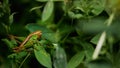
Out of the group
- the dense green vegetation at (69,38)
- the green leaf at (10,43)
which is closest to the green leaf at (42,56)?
the dense green vegetation at (69,38)

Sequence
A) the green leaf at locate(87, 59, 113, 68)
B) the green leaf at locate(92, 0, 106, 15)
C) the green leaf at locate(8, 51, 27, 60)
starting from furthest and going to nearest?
→ 1. the green leaf at locate(92, 0, 106, 15)
2. the green leaf at locate(8, 51, 27, 60)
3. the green leaf at locate(87, 59, 113, 68)

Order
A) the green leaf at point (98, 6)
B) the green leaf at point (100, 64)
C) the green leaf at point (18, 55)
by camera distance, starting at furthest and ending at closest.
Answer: the green leaf at point (98, 6), the green leaf at point (18, 55), the green leaf at point (100, 64)

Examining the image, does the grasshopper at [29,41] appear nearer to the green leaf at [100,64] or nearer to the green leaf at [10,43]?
the green leaf at [10,43]

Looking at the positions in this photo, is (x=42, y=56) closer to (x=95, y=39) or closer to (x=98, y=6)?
(x=95, y=39)

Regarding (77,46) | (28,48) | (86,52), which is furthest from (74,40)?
(28,48)

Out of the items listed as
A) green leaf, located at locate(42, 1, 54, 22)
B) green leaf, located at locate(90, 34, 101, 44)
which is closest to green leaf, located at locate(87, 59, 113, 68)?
green leaf, located at locate(90, 34, 101, 44)

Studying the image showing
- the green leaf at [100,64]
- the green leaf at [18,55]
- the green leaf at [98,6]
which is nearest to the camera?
the green leaf at [100,64]

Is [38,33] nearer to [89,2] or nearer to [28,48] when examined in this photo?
[28,48]

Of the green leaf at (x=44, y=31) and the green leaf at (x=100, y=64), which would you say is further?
the green leaf at (x=44, y=31)

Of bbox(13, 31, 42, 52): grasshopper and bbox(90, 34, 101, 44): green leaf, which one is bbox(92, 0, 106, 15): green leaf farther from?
bbox(13, 31, 42, 52): grasshopper
